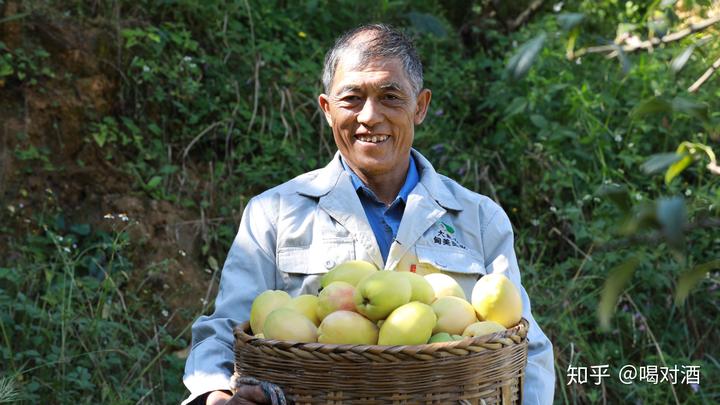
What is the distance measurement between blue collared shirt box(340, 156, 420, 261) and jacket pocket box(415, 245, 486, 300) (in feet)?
0.40

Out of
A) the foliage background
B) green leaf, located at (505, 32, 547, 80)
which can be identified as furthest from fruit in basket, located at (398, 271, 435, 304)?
the foliage background

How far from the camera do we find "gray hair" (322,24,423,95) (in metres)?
2.32

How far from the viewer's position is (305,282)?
→ 2.25 metres

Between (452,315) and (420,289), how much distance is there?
0.08 meters

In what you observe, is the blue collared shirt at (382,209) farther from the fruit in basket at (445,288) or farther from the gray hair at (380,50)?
the fruit in basket at (445,288)

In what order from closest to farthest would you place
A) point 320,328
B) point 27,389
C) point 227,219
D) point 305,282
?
point 320,328 → point 305,282 → point 27,389 → point 227,219

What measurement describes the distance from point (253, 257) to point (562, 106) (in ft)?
8.40

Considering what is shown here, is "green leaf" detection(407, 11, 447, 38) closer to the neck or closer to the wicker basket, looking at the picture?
the neck

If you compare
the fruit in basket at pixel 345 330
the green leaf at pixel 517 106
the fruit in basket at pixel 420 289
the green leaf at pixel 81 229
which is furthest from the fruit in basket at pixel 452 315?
the green leaf at pixel 517 106

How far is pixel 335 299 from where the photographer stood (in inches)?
70.8

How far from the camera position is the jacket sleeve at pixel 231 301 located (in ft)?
6.79

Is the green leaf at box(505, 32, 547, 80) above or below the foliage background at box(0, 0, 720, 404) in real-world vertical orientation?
above

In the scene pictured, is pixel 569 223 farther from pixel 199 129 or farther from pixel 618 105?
pixel 199 129

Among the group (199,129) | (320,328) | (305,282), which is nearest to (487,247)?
(305,282)
